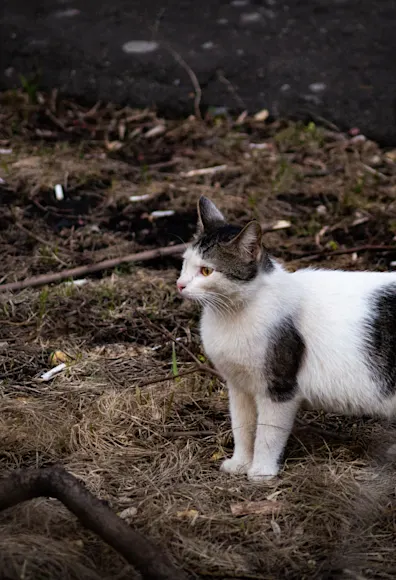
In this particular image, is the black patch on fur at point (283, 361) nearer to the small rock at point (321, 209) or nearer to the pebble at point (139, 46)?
the small rock at point (321, 209)

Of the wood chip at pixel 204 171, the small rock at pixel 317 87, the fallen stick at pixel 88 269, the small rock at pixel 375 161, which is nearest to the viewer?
the fallen stick at pixel 88 269

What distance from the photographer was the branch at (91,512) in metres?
2.46

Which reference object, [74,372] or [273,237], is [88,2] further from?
[74,372]

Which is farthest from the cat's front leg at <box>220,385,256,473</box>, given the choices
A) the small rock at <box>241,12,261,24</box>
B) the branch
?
the small rock at <box>241,12,261,24</box>

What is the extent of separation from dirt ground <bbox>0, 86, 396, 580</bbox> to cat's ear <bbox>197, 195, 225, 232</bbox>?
772mm

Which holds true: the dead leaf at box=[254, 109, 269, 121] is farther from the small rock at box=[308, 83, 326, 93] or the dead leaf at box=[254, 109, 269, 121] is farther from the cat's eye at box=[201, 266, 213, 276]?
the cat's eye at box=[201, 266, 213, 276]

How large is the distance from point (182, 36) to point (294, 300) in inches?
182

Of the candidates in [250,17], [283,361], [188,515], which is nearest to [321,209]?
[250,17]

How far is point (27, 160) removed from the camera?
20.7 feet

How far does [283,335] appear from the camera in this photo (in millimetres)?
3205

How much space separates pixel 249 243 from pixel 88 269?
191cm

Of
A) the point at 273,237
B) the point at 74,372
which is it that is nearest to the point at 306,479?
the point at 74,372

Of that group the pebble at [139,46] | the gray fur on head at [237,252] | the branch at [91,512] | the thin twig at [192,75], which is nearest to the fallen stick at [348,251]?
the gray fur on head at [237,252]

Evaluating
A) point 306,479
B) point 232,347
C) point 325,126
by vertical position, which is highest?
point 232,347
